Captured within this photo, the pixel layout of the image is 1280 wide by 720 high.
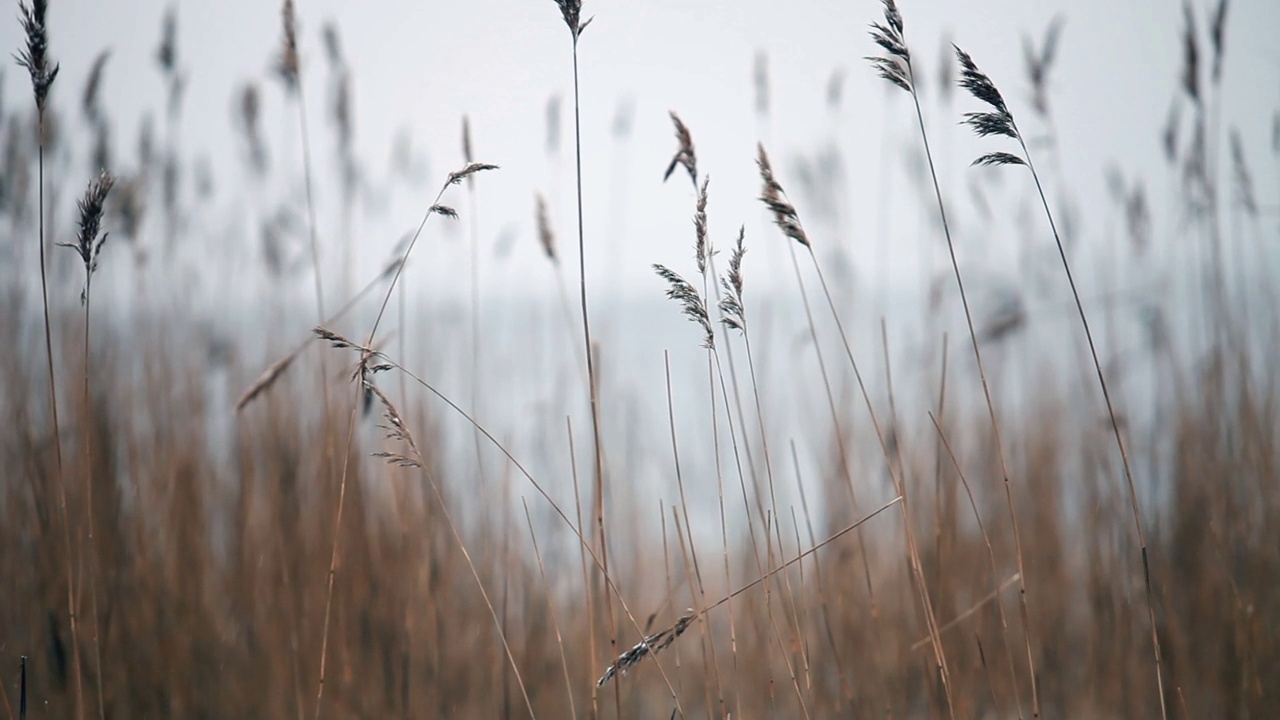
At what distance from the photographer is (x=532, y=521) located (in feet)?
4.40

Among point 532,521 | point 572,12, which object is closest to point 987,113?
point 572,12

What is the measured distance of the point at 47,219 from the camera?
4.76 feet

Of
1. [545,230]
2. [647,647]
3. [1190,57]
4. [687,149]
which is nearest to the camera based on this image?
[647,647]

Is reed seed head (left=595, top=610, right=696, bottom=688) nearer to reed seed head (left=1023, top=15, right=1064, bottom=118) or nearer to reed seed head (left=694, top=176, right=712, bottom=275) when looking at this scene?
reed seed head (left=694, top=176, right=712, bottom=275)

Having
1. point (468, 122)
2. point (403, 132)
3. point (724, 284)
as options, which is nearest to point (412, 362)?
point (403, 132)

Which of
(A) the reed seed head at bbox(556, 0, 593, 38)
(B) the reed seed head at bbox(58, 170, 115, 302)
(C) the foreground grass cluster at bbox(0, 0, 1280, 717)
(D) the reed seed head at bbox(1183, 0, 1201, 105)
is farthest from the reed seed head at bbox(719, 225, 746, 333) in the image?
(D) the reed seed head at bbox(1183, 0, 1201, 105)

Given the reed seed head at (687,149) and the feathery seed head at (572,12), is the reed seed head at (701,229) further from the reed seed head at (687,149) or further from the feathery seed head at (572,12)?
the feathery seed head at (572,12)

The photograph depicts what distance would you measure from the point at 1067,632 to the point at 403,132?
1.73m

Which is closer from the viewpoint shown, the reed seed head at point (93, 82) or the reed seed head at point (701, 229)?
the reed seed head at point (701, 229)

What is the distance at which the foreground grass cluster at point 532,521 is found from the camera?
119 cm

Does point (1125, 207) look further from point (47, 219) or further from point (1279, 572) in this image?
point (47, 219)

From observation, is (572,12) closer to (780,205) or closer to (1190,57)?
(780,205)

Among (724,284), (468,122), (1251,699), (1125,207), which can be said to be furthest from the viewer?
(1125,207)

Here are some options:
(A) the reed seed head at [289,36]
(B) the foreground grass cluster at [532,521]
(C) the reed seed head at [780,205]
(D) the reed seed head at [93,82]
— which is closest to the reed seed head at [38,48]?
(B) the foreground grass cluster at [532,521]
